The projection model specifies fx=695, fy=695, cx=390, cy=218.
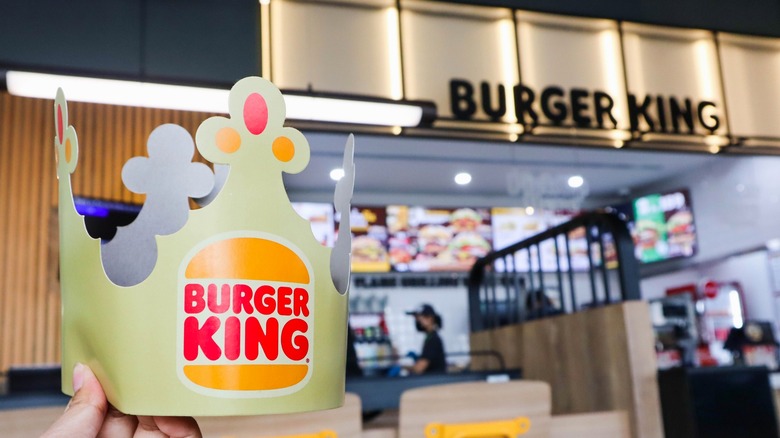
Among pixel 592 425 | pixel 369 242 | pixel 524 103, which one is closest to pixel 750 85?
pixel 524 103

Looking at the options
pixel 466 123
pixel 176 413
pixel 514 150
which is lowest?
pixel 176 413

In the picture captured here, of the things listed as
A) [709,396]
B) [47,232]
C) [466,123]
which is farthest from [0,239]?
[709,396]

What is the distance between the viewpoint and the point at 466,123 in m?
4.17

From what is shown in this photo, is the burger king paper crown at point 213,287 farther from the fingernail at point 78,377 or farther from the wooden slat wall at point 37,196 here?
the wooden slat wall at point 37,196

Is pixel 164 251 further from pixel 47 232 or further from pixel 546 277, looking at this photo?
pixel 546 277

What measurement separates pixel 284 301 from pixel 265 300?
2cm

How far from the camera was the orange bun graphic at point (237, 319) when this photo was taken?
0.54 meters

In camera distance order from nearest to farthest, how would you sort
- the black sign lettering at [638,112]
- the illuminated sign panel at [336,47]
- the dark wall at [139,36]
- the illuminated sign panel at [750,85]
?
the dark wall at [139,36]
the illuminated sign panel at [336,47]
the black sign lettering at [638,112]
the illuminated sign panel at [750,85]

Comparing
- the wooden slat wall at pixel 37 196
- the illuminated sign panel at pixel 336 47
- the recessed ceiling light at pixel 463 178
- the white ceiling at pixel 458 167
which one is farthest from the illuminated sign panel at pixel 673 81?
the wooden slat wall at pixel 37 196

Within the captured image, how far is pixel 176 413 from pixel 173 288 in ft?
0.32

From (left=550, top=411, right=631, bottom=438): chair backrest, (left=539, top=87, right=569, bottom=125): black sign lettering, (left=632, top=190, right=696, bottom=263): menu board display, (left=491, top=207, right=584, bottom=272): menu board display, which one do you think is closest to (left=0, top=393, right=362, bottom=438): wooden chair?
(left=550, top=411, right=631, bottom=438): chair backrest

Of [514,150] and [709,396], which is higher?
[514,150]

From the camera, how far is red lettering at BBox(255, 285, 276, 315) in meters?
0.56

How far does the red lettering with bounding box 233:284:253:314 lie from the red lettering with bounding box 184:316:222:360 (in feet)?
0.06
